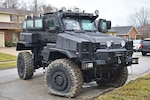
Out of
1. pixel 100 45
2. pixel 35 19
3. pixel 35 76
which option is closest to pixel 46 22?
pixel 35 19

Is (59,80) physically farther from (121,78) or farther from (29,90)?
(121,78)

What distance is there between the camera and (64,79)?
7512 mm

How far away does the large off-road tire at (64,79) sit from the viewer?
286 inches

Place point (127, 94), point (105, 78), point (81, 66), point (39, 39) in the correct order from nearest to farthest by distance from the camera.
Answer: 1. point (127, 94)
2. point (81, 66)
3. point (105, 78)
4. point (39, 39)

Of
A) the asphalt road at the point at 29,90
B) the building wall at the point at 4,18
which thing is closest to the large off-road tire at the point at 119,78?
the asphalt road at the point at 29,90

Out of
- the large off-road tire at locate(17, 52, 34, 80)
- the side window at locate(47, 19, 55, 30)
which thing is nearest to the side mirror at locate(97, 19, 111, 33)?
the side window at locate(47, 19, 55, 30)

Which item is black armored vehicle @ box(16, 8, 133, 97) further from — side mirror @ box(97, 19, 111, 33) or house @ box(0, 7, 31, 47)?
house @ box(0, 7, 31, 47)

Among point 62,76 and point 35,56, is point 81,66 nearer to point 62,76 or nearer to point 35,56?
point 62,76

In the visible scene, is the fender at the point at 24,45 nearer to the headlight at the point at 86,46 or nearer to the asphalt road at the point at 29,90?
the asphalt road at the point at 29,90

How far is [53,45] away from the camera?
8336 millimetres

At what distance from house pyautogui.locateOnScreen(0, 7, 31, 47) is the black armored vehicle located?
27.5m

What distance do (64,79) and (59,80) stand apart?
0.22m

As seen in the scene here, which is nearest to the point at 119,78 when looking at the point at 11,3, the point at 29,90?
the point at 29,90

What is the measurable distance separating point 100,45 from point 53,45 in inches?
64.5
